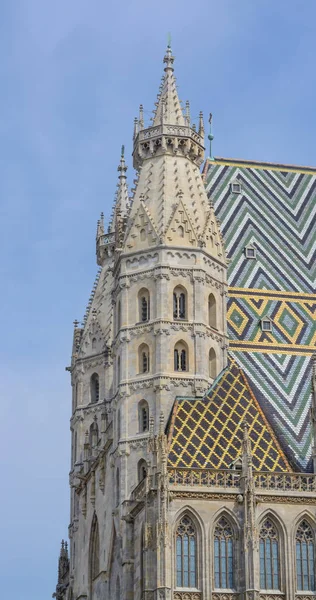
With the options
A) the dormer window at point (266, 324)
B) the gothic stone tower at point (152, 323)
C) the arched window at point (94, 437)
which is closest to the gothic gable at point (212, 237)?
the gothic stone tower at point (152, 323)

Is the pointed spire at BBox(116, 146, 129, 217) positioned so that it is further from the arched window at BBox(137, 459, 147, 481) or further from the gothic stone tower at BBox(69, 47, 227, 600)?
the arched window at BBox(137, 459, 147, 481)

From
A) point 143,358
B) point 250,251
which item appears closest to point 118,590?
point 143,358

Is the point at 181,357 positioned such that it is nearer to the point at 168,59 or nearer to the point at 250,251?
the point at 250,251

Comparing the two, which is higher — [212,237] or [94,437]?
[212,237]

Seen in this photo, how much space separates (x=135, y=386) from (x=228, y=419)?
137 inches

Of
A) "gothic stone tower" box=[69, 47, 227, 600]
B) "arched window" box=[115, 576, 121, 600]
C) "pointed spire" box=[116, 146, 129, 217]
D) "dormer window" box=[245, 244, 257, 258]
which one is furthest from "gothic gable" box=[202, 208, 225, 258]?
"arched window" box=[115, 576, 121, 600]

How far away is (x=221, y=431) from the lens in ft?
158

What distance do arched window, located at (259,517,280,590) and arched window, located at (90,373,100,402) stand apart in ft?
55.0

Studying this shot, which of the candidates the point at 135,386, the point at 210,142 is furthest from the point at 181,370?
the point at 210,142

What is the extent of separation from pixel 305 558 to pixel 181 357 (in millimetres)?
8137

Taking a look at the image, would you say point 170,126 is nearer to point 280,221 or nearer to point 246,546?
point 280,221

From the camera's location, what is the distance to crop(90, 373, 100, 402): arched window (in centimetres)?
6184

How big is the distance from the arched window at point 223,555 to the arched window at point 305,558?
2.16 metres

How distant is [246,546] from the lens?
149 ft
